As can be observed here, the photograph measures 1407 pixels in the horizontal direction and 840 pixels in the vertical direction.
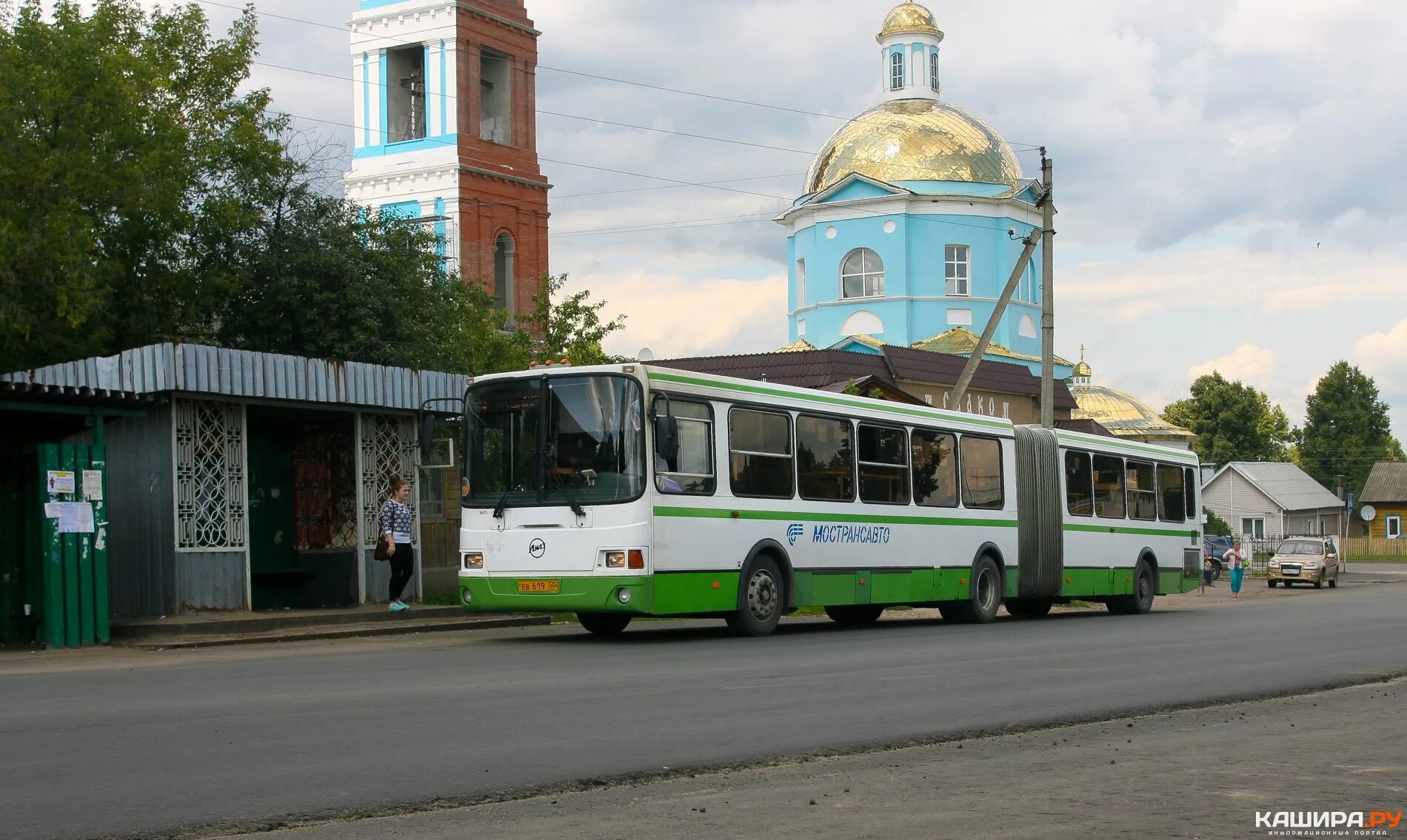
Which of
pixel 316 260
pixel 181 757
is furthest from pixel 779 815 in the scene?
pixel 316 260

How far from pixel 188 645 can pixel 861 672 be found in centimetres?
780

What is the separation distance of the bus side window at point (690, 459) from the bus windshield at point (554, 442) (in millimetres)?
349

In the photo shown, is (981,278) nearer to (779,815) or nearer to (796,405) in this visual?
(796,405)

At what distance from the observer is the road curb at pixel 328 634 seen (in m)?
16.9

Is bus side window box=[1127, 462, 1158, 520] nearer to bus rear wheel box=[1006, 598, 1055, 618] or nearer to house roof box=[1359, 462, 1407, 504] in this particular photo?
bus rear wheel box=[1006, 598, 1055, 618]

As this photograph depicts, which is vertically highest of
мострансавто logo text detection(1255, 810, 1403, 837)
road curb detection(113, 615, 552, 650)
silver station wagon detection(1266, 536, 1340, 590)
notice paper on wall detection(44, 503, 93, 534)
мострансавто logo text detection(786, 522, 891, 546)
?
notice paper on wall detection(44, 503, 93, 534)

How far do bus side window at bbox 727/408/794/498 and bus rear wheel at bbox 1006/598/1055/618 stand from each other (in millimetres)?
8697

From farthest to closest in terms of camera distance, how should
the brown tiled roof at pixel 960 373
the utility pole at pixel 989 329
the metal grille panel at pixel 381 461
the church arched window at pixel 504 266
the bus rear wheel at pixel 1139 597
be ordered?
the church arched window at pixel 504 266 → the brown tiled roof at pixel 960 373 → the utility pole at pixel 989 329 → the bus rear wheel at pixel 1139 597 → the metal grille panel at pixel 381 461

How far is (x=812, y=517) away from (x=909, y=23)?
5608 centimetres

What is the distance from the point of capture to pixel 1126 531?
26188mm

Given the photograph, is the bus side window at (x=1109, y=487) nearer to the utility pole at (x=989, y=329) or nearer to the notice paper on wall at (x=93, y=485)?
the utility pole at (x=989, y=329)

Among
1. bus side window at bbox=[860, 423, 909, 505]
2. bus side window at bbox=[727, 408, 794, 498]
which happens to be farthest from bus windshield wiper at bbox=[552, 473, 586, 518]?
bus side window at bbox=[860, 423, 909, 505]

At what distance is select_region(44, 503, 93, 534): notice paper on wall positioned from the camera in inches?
629

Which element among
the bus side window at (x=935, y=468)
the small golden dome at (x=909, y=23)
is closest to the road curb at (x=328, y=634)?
the bus side window at (x=935, y=468)
